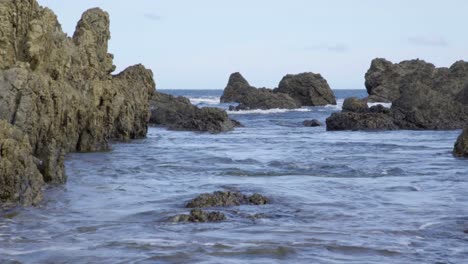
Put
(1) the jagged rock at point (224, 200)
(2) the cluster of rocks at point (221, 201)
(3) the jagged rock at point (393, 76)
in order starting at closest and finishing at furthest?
(2) the cluster of rocks at point (221, 201), (1) the jagged rock at point (224, 200), (3) the jagged rock at point (393, 76)

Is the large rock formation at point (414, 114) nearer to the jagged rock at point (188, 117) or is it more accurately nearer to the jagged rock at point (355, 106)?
the jagged rock at point (355, 106)

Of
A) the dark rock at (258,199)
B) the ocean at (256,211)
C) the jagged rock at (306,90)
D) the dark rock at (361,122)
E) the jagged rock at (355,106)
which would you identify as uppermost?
the jagged rock at (306,90)

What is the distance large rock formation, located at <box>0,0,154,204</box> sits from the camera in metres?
15.9

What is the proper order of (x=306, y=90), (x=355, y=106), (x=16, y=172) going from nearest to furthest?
(x=16, y=172)
(x=355, y=106)
(x=306, y=90)

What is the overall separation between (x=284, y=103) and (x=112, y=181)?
46310 mm

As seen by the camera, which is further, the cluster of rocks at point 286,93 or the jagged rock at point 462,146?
the cluster of rocks at point 286,93

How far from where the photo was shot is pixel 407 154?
2177cm

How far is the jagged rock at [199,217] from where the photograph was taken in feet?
33.1

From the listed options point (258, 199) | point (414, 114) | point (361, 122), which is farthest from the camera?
point (361, 122)

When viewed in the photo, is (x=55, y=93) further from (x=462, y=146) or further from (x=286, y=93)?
(x=286, y=93)

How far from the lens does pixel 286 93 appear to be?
6788cm

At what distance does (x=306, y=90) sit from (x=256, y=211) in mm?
58189

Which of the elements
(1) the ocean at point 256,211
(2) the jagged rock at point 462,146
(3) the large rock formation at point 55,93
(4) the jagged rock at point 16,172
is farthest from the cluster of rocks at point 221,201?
(2) the jagged rock at point 462,146

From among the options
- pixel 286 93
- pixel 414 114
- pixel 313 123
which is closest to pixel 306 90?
pixel 286 93
